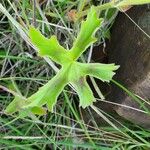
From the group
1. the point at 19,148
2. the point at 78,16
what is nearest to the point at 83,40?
the point at 78,16

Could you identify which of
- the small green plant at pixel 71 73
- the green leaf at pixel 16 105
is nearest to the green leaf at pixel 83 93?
the small green plant at pixel 71 73

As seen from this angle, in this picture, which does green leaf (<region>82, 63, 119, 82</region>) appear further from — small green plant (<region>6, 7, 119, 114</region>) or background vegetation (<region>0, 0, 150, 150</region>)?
background vegetation (<region>0, 0, 150, 150</region>)

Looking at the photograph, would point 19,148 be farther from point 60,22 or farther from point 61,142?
point 60,22

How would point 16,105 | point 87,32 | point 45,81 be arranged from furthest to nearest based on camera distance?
point 45,81, point 16,105, point 87,32

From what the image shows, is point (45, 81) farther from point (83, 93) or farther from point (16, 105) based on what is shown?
point (83, 93)

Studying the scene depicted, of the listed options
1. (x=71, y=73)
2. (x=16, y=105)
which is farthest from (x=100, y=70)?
(x=16, y=105)

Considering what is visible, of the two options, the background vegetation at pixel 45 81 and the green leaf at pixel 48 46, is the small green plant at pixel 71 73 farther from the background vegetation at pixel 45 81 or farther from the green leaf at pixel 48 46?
the background vegetation at pixel 45 81

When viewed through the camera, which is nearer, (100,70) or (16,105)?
(100,70)

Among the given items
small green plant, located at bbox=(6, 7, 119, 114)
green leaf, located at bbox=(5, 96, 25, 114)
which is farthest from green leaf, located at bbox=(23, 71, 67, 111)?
green leaf, located at bbox=(5, 96, 25, 114)
